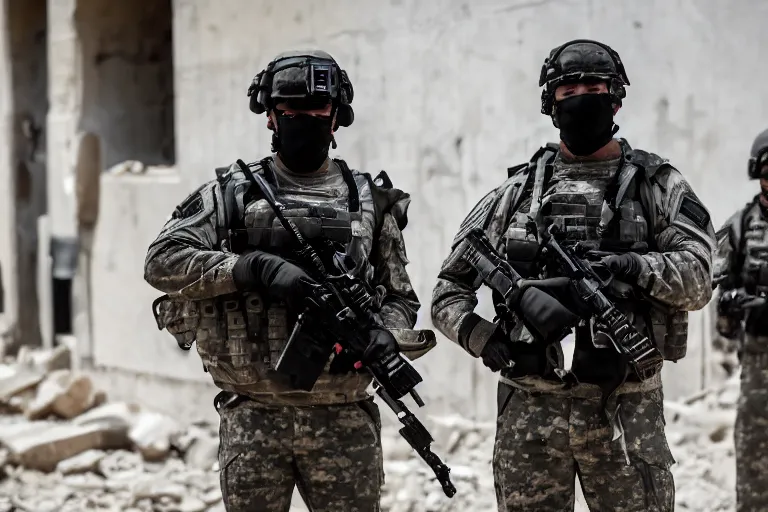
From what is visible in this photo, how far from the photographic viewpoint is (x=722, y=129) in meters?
5.66

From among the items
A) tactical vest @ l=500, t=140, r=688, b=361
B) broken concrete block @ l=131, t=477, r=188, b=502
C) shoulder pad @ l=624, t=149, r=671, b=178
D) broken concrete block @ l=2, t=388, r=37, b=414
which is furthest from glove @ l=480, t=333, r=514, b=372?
broken concrete block @ l=2, t=388, r=37, b=414

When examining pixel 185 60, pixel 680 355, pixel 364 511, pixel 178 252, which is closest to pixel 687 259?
pixel 680 355

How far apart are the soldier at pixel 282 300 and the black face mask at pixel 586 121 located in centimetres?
61

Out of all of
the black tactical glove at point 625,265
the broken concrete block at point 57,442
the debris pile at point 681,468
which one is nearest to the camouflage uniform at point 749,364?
the debris pile at point 681,468

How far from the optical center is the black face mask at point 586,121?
344 cm

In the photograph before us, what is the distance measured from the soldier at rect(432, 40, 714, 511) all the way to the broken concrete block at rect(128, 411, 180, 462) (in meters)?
4.04

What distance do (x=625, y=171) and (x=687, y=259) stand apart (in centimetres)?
36

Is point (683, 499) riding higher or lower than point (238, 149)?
lower

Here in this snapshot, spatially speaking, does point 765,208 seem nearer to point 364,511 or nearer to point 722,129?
point 722,129

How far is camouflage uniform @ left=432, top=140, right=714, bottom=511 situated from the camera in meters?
3.38

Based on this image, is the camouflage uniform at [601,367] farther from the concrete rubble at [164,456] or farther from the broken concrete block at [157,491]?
the broken concrete block at [157,491]

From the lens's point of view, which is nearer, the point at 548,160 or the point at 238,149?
the point at 548,160

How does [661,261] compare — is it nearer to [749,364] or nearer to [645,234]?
[645,234]

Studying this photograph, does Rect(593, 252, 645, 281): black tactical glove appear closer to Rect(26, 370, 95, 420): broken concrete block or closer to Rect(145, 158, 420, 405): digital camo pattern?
Rect(145, 158, 420, 405): digital camo pattern
